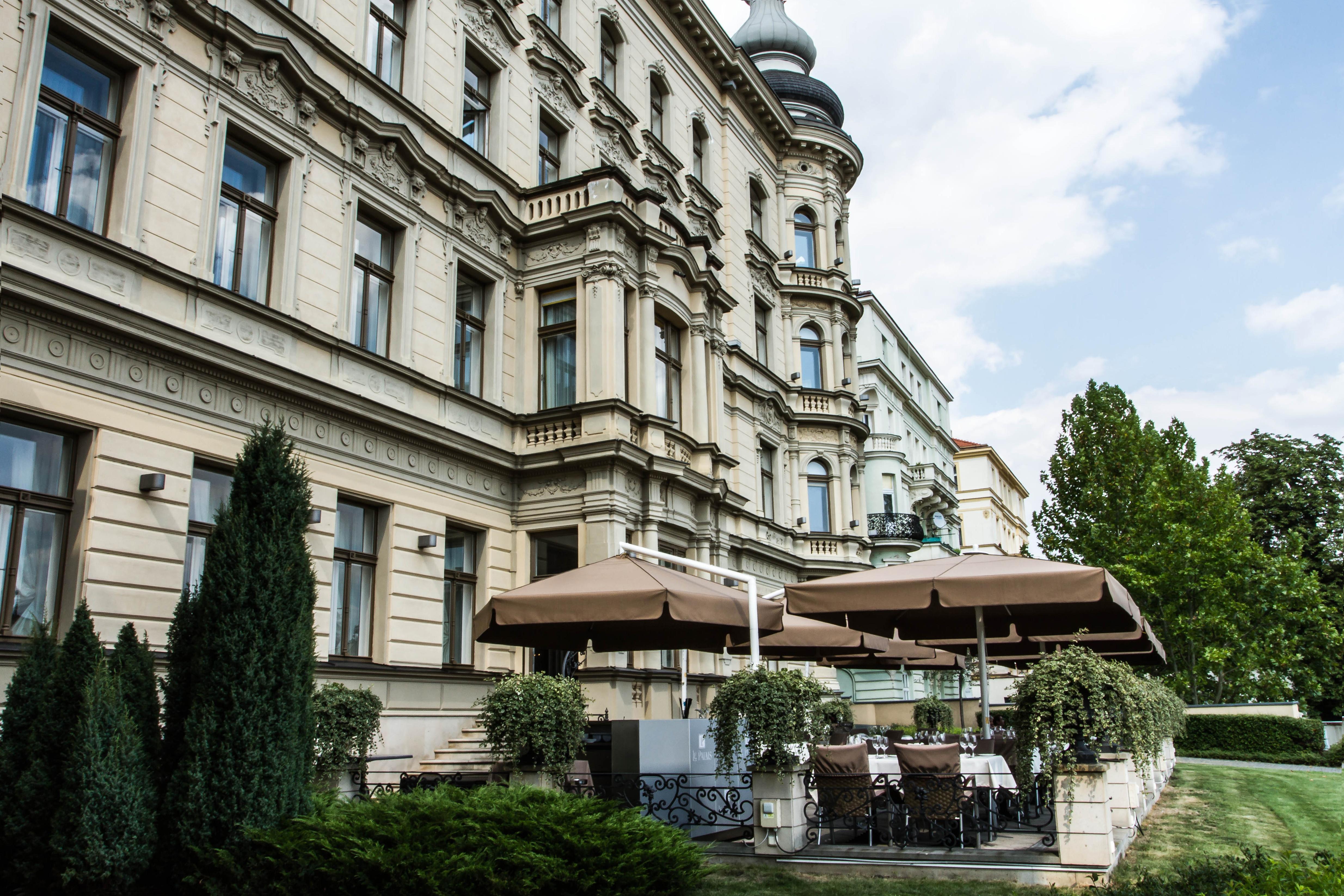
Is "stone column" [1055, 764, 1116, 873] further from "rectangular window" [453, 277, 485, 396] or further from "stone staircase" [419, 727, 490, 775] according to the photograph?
"rectangular window" [453, 277, 485, 396]

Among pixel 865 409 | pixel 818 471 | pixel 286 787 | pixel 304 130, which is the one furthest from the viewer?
pixel 865 409

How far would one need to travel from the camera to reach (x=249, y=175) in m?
14.5

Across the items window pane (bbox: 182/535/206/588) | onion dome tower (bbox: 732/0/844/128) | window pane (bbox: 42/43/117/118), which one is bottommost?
window pane (bbox: 182/535/206/588)

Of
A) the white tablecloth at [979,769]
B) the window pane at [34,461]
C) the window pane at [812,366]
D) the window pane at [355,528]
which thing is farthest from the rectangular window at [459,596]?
the window pane at [812,366]

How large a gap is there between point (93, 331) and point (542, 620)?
240 inches

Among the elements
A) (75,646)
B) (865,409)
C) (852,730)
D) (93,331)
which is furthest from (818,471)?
(75,646)

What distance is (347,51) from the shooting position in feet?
53.0

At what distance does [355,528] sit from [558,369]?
5.73 meters

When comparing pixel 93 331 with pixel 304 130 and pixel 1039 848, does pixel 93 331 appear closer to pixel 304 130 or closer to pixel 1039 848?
pixel 304 130

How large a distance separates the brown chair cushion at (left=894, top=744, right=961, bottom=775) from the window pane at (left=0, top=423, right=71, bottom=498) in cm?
936

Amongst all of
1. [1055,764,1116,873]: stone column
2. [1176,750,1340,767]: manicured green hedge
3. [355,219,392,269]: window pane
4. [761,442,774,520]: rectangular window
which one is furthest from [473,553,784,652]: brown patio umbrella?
[1176,750,1340,767]: manicured green hedge

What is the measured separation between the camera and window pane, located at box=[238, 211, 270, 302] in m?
14.1

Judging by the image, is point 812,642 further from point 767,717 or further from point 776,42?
point 776,42

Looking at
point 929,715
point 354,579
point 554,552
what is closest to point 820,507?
point 929,715
